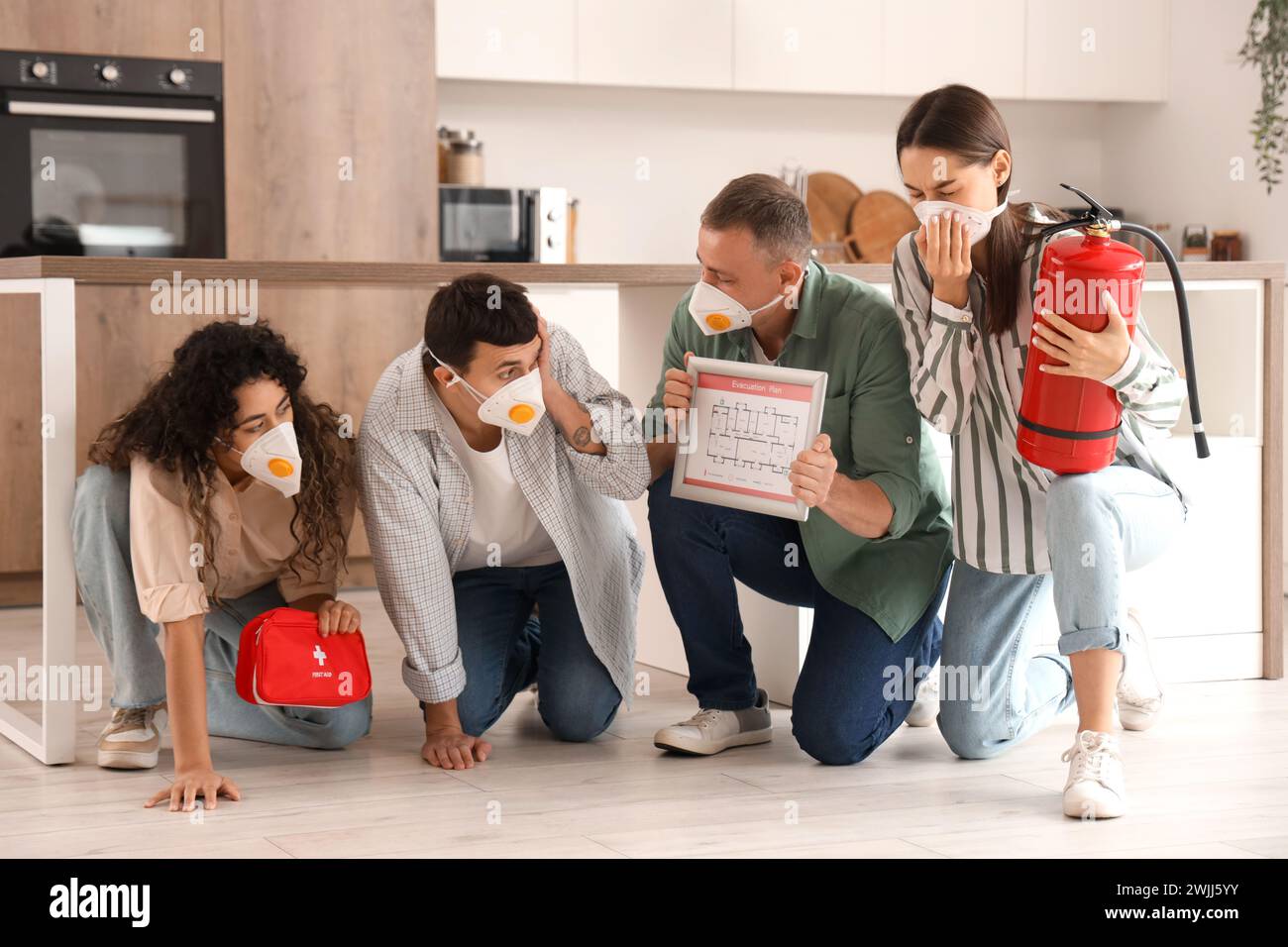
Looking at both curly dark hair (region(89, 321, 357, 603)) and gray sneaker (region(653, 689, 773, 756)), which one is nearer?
curly dark hair (region(89, 321, 357, 603))

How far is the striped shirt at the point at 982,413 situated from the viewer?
2131 mm

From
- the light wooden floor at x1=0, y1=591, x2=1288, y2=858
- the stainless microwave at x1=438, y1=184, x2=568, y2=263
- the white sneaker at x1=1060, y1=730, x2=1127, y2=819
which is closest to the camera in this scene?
the light wooden floor at x1=0, y1=591, x2=1288, y2=858

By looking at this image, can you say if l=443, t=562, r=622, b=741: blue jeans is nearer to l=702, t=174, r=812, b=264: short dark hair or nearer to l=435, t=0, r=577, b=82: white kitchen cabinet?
l=702, t=174, r=812, b=264: short dark hair

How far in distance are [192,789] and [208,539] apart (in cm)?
35

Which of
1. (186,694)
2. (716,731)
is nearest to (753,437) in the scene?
(716,731)

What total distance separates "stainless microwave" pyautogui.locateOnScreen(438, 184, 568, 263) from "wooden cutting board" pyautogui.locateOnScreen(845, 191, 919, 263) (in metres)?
1.05

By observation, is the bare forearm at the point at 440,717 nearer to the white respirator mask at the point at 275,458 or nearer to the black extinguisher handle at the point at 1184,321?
the white respirator mask at the point at 275,458

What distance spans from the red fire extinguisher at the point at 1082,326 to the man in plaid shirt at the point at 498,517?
60 cm

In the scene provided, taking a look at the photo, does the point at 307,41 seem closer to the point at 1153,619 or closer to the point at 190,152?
the point at 190,152

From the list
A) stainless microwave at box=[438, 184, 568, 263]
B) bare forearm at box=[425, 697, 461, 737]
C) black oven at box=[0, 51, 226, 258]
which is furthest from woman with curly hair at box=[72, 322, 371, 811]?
stainless microwave at box=[438, 184, 568, 263]

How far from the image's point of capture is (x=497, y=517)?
7.89 feet

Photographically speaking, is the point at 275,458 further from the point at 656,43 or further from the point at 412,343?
the point at 656,43

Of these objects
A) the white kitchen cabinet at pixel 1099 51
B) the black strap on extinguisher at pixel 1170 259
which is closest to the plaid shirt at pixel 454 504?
the black strap on extinguisher at pixel 1170 259

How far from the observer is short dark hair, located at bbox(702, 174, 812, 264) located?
7.25ft
